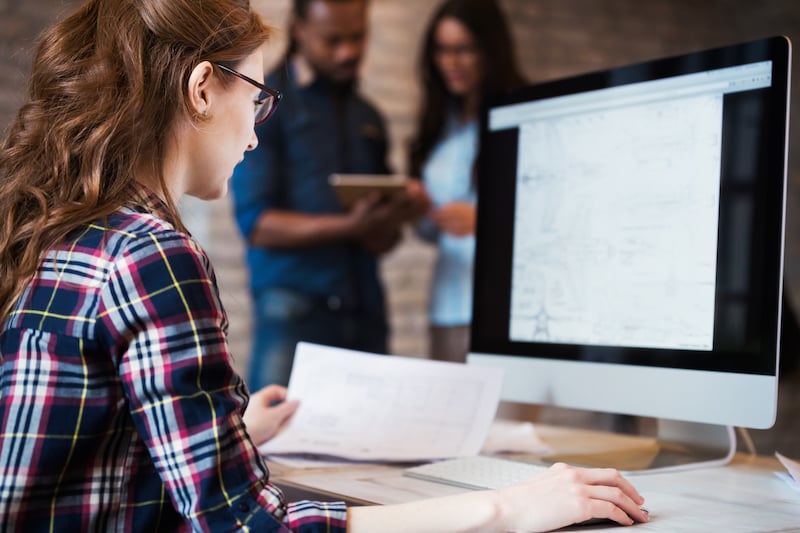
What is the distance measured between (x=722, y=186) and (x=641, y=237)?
12 cm

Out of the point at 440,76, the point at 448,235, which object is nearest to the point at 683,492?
the point at 448,235

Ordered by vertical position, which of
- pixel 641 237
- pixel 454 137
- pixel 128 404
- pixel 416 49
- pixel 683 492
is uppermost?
pixel 416 49

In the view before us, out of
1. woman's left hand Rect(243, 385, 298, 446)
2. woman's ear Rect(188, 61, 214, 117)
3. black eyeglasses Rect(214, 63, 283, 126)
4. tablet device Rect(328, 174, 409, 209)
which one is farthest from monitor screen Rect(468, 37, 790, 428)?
tablet device Rect(328, 174, 409, 209)

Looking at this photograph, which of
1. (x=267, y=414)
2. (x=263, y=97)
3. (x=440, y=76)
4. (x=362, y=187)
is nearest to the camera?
(x=263, y=97)

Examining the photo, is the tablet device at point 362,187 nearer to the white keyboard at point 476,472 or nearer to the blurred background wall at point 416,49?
the blurred background wall at point 416,49

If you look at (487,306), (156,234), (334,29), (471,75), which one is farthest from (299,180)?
(156,234)

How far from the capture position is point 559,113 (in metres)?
1.19

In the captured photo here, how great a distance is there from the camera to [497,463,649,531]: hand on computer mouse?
0.73 m

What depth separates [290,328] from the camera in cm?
Answer: 265

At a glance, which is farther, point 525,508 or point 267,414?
point 267,414

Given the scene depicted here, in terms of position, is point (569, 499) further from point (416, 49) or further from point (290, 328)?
point (416, 49)

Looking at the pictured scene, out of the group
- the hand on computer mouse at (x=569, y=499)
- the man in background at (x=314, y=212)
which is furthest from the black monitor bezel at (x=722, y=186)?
the man in background at (x=314, y=212)

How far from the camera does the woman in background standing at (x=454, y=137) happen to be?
2686 mm

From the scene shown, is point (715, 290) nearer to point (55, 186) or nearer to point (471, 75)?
point (55, 186)
